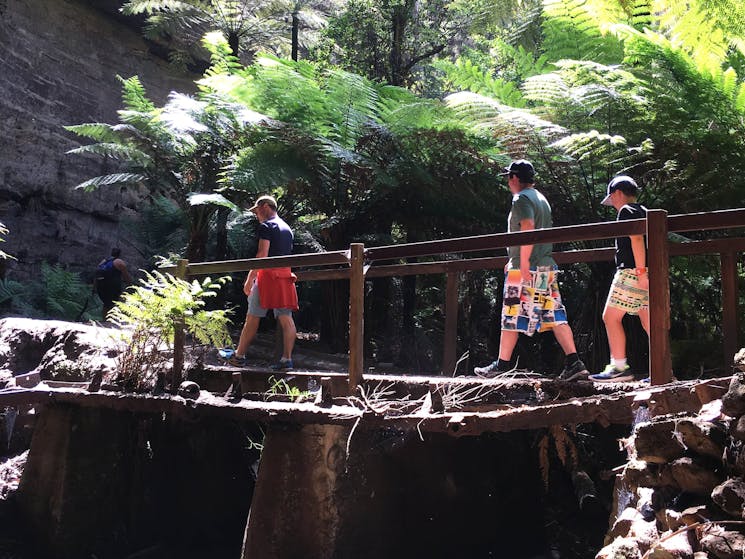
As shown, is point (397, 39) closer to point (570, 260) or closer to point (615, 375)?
point (570, 260)

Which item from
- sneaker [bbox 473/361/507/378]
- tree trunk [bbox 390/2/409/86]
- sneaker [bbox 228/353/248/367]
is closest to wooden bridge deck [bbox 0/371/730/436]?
sneaker [bbox 473/361/507/378]

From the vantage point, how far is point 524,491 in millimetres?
6270

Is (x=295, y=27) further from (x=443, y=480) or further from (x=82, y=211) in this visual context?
(x=443, y=480)

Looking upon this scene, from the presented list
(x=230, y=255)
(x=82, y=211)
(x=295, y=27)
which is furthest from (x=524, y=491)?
(x=82, y=211)

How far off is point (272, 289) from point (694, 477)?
13.1ft

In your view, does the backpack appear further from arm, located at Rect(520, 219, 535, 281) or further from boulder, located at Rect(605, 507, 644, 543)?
boulder, located at Rect(605, 507, 644, 543)

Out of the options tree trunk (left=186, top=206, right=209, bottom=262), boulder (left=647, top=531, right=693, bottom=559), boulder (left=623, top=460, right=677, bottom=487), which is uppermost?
tree trunk (left=186, top=206, right=209, bottom=262)

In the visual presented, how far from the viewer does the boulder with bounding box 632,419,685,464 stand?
266 centimetres

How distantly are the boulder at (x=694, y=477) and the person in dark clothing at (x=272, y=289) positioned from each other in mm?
3805

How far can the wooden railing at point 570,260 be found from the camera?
11.1ft

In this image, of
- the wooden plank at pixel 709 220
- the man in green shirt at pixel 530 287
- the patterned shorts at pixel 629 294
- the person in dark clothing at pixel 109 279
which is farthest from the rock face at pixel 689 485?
the person in dark clothing at pixel 109 279

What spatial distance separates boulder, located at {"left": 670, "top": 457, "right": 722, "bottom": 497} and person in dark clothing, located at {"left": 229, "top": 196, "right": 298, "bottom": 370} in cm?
381

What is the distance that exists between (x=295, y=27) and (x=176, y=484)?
10.5 metres

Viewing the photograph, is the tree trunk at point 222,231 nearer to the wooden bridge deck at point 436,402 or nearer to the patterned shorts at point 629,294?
the wooden bridge deck at point 436,402
